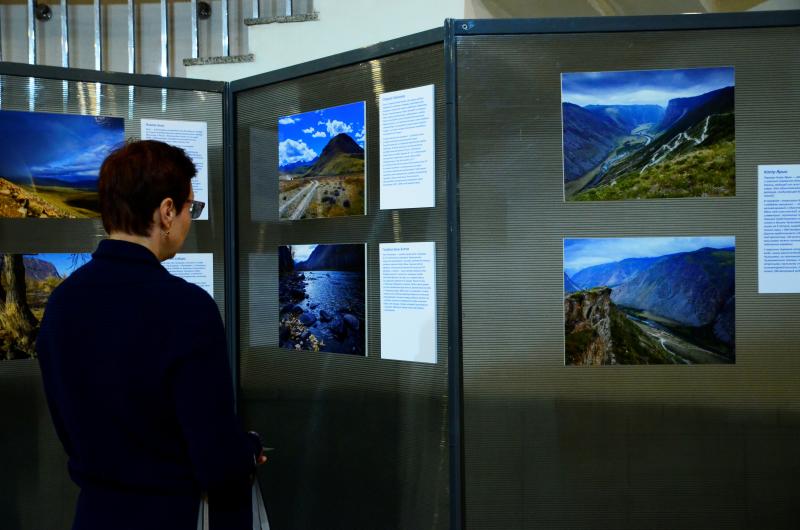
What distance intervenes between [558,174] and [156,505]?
1589 mm

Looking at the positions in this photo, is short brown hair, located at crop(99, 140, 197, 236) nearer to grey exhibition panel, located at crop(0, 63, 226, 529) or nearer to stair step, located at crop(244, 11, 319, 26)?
grey exhibition panel, located at crop(0, 63, 226, 529)

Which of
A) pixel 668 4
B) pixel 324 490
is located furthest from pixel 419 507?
pixel 668 4

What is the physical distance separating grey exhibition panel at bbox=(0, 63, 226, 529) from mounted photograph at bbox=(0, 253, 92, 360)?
4 cm

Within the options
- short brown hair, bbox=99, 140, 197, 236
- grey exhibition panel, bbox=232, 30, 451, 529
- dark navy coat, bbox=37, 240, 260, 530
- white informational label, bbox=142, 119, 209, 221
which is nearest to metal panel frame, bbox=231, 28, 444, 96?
grey exhibition panel, bbox=232, 30, 451, 529

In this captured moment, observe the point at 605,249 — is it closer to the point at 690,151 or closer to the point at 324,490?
the point at 690,151

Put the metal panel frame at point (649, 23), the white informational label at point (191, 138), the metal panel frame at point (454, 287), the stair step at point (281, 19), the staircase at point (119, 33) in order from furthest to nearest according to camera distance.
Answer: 1. the staircase at point (119, 33)
2. the stair step at point (281, 19)
3. the white informational label at point (191, 138)
4. the metal panel frame at point (454, 287)
5. the metal panel frame at point (649, 23)

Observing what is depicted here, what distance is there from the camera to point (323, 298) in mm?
2967

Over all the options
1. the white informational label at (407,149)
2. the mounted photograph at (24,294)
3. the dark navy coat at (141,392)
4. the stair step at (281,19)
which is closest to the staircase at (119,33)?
the stair step at (281,19)

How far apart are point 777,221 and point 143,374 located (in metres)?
1.98

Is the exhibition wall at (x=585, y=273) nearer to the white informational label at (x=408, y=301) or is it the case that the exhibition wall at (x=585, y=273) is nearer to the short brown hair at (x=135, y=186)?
the white informational label at (x=408, y=301)

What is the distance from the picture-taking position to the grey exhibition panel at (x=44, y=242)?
9.78ft

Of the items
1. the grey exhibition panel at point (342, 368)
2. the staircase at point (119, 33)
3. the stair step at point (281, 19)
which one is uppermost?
the staircase at point (119, 33)

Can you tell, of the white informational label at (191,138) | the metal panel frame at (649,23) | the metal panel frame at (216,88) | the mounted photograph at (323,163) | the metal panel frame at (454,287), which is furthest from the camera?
the white informational label at (191,138)

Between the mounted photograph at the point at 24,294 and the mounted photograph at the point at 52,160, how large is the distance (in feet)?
0.58
